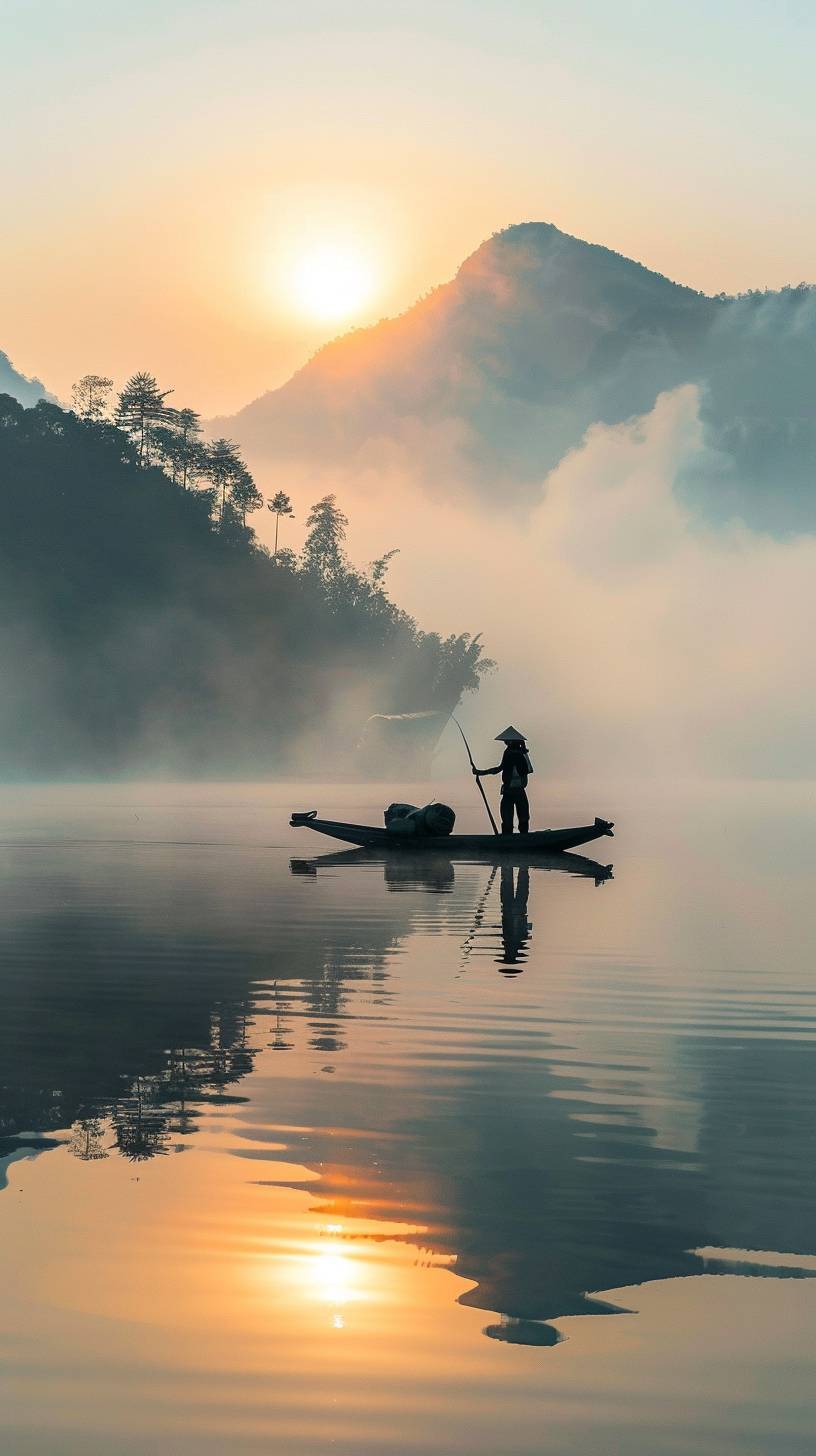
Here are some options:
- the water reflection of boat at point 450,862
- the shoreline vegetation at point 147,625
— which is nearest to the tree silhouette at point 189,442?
the shoreline vegetation at point 147,625

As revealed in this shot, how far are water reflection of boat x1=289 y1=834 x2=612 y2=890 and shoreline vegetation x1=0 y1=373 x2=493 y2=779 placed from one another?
121 meters

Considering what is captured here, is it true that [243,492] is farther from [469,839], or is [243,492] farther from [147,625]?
[469,839]

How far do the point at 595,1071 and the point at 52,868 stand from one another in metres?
25.6

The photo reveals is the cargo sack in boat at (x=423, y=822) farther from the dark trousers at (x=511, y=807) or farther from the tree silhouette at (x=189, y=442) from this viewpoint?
the tree silhouette at (x=189, y=442)

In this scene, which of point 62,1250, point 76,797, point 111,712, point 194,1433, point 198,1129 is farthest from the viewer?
point 111,712

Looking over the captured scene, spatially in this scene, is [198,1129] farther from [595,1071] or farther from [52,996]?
[52,996]

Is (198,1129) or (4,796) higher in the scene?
(4,796)

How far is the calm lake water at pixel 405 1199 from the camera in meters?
6.26

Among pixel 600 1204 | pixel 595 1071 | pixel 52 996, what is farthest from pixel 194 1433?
pixel 52 996

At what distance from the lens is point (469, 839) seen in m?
37.4

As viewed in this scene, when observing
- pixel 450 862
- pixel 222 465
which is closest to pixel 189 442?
pixel 222 465

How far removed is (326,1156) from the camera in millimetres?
9961

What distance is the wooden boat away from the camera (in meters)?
37.4

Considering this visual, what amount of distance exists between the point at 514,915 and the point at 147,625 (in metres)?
162
